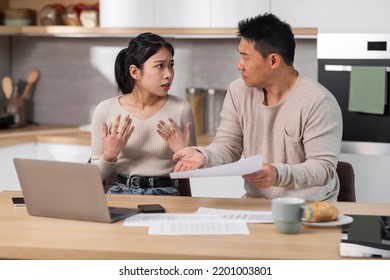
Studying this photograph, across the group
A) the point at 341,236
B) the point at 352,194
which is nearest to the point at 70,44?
the point at 352,194

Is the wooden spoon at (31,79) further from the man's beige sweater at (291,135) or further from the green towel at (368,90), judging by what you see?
the man's beige sweater at (291,135)

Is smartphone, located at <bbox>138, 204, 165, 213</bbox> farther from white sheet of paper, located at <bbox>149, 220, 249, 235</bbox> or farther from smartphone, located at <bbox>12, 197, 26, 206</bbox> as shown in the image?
smartphone, located at <bbox>12, 197, 26, 206</bbox>

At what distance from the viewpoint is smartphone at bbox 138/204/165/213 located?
2.39 metres

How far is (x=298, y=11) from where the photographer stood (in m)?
4.03

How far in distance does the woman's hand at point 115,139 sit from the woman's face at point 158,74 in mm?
239

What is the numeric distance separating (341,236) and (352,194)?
0.88 meters

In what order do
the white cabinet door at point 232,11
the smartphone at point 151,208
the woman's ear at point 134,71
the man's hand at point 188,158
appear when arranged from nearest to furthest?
the smartphone at point 151,208
the man's hand at point 188,158
the woman's ear at point 134,71
the white cabinet door at point 232,11

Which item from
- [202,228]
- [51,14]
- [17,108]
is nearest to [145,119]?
[202,228]

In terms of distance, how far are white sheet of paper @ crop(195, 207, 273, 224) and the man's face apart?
0.67m

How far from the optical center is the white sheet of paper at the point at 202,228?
2.12 m

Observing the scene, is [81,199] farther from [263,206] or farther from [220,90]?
[220,90]

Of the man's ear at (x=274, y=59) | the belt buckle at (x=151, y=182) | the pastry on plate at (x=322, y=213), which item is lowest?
the belt buckle at (x=151, y=182)

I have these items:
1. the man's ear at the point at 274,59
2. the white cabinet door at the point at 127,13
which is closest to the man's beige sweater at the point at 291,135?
the man's ear at the point at 274,59

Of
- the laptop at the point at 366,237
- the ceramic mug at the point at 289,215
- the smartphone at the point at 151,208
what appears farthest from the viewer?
the smartphone at the point at 151,208
